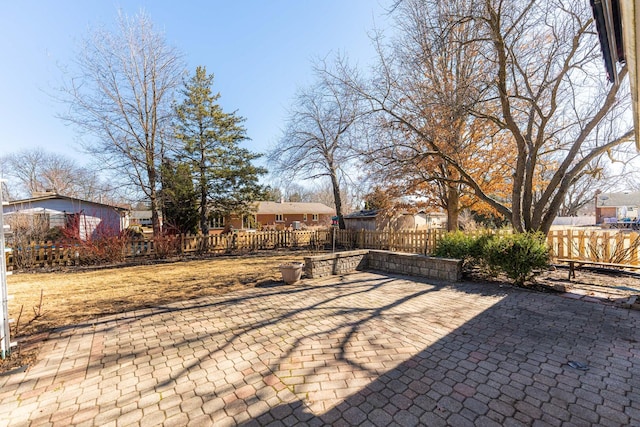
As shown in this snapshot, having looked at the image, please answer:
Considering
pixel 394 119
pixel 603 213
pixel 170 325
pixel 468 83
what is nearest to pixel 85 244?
pixel 170 325

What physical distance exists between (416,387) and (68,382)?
3.67 metres

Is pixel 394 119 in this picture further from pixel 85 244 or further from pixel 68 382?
pixel 85 244

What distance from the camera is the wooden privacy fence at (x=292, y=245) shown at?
25.0ft

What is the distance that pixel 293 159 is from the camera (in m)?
17.4

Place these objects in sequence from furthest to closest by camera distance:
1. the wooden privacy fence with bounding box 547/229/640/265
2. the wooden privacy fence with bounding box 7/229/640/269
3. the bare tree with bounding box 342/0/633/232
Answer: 1. the wooden privacy fence with bounding box 7/229/640/269
2. the wooden privacy fence with bounding box 547/229/640/265
3. the bare tree with bounding box 342/0/633/232

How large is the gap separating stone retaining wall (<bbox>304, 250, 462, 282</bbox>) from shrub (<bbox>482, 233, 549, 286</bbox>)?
2.93 ft

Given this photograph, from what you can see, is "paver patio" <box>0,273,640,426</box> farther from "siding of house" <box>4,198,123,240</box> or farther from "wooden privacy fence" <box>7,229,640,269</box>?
"siding of house" <box>4,198,123,240</box>

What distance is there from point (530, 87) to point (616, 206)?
2163 inches

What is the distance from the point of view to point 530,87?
24.9 ft

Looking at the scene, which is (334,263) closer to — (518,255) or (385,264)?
(385,264)

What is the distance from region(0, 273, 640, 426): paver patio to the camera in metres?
2.41

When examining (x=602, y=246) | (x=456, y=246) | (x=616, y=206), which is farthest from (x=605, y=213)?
(x=456, y=246)


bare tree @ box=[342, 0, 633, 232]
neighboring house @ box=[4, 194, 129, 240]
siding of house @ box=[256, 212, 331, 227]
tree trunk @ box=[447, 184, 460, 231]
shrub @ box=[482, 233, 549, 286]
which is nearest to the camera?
shrub @ box=[482, 233, 549, 286]

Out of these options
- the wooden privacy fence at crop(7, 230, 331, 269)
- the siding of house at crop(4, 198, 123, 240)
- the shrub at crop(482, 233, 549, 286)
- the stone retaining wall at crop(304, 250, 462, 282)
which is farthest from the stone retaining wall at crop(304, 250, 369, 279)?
the siding of house at crop(4, 198, 123, 240)
